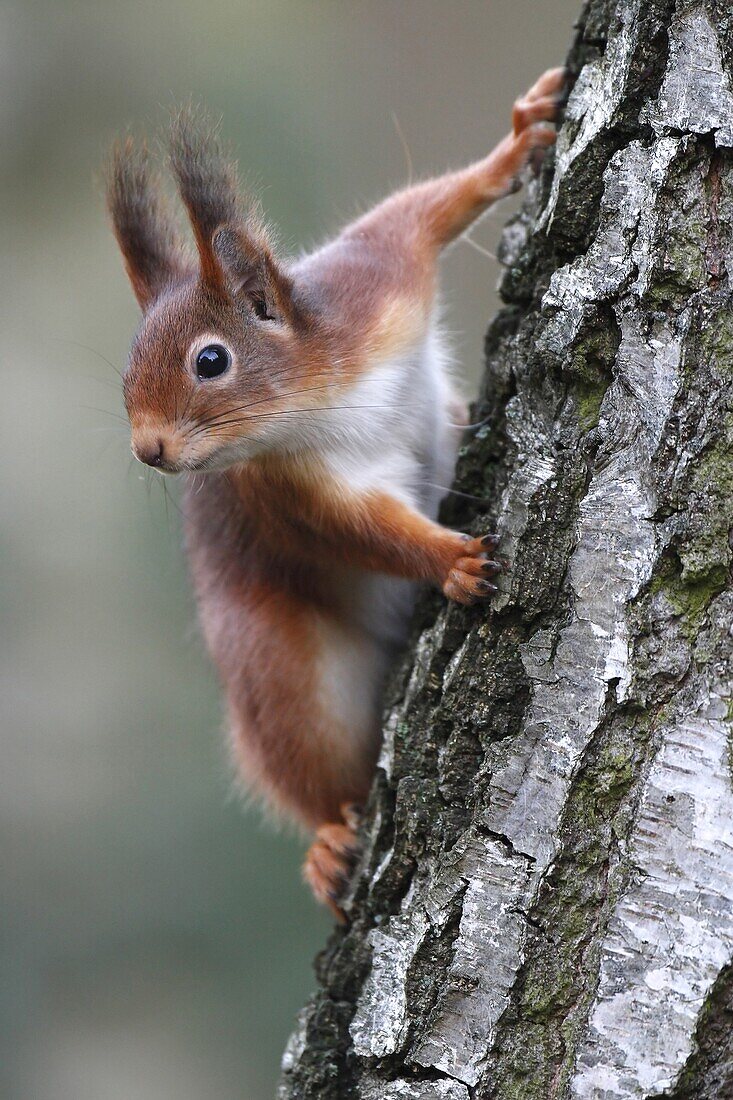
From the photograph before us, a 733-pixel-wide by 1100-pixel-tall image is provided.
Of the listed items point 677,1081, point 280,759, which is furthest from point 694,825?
point 280,759

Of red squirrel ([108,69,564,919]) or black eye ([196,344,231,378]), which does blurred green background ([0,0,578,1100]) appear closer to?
red squirrel ([108,69,564,919])

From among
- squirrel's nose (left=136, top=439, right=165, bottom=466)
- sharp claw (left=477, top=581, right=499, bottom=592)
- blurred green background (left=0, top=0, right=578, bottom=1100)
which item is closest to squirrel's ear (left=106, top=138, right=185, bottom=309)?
squirrel's nose (left=136, top=439, right=165, bottom=466)

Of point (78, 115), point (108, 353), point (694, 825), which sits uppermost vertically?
point (78, 115)

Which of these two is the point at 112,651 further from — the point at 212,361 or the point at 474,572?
the point at 474,572

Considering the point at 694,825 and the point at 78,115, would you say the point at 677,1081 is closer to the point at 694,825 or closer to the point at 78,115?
the point at 694,825

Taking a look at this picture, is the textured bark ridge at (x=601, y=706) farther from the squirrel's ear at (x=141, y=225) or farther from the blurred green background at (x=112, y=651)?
the blurred green background at (x=112, y=651)

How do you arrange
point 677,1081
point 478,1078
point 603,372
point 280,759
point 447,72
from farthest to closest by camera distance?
point 447,72
point 280,759
point 603,372
point 478,1078
point 677,1081
